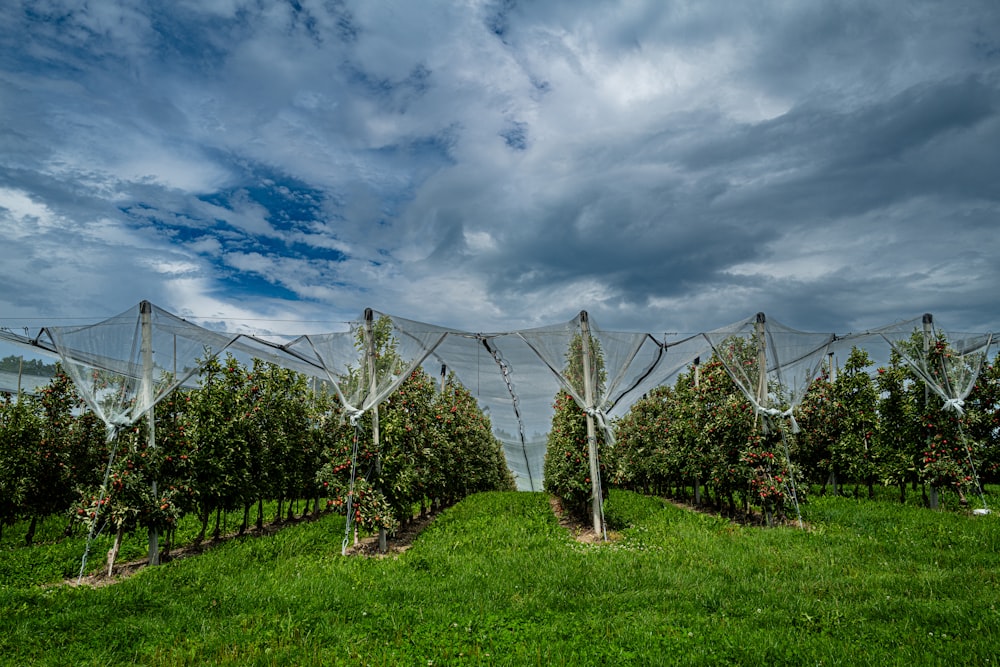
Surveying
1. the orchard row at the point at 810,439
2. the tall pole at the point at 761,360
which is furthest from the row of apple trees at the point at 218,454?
the tall pole at the point at 761,360

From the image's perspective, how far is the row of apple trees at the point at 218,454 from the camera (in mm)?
11898

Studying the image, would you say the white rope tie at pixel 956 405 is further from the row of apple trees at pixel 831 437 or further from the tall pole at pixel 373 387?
the tall pole at pixel 373 387

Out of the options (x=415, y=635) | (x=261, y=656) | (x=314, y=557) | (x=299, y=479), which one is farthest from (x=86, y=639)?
(x=299, y=479)

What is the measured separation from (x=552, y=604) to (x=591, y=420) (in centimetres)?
637

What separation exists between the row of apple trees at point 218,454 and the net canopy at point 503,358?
0.76 meters

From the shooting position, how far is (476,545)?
11.5 metres

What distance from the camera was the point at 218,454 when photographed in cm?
1374

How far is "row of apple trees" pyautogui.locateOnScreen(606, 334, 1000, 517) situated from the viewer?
14148mm

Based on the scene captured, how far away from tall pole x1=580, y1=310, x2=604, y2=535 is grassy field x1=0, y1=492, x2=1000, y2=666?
1.35 m

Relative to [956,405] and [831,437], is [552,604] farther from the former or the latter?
[831,437]

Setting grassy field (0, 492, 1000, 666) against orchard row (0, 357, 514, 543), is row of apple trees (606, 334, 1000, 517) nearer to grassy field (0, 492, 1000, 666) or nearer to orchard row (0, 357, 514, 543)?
grassy field (0, 492, 1000, 666)

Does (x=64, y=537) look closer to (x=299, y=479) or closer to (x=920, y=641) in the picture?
(x=299, y=479)

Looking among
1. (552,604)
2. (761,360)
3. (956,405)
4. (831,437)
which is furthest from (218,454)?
(831,437)

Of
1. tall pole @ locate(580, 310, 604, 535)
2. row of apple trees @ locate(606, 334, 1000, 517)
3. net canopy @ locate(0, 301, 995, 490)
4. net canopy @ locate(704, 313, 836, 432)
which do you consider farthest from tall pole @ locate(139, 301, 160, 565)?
net canopy @ locate(704, 313, 836, 432)
